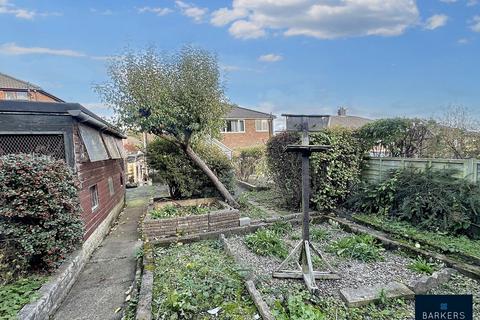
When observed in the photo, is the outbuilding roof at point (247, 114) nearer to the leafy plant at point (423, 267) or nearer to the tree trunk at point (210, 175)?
the tree trunk at point (210, 175)

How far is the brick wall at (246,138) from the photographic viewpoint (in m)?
24.6

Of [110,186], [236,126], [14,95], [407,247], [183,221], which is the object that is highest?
[14,95]

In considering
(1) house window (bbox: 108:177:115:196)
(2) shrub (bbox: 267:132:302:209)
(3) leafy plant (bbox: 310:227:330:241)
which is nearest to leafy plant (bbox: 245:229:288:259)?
(3) leafy plant (bbox: 310:227:330:241)

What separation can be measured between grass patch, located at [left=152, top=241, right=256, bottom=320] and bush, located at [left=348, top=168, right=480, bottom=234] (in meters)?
4.14

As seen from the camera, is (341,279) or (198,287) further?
(341,279)

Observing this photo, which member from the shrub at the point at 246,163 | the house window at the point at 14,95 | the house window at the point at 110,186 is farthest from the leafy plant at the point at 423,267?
the house window at the point at 14,95

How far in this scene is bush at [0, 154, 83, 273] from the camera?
3.28 meters

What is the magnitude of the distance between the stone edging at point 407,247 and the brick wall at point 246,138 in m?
18.9

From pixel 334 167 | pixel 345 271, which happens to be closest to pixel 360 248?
pixel 345 271

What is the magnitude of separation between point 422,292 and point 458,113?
6216 millimetres

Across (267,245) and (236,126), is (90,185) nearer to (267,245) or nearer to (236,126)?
(267,245)

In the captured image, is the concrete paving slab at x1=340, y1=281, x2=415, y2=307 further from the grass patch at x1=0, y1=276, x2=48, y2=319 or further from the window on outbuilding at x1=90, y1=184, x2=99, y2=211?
the window on outbuilding at x1=90, y1=184, x2=99, y2=211

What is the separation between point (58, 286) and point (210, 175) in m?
4.52

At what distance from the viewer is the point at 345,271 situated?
372 cm
